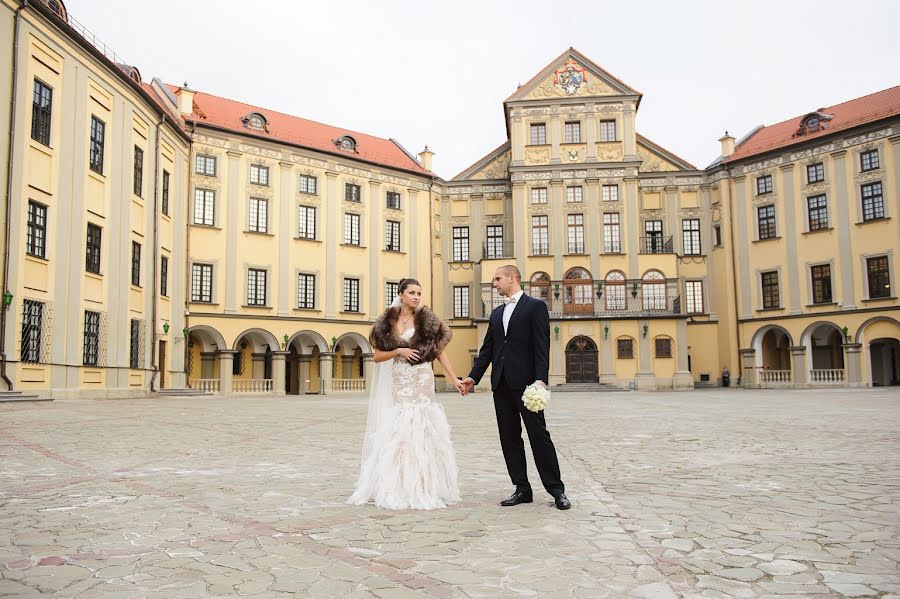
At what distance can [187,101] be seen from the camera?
38062 millimetres

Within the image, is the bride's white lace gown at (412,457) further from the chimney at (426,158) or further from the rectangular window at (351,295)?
the chimney at (426,158)

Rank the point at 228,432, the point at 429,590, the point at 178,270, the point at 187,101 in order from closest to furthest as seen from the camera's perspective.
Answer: the point at 429,590 → the point at 228,432 → the point at 178,270 → the point at 187,101

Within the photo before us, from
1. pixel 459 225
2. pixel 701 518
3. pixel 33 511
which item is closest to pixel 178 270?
pixel 459 225

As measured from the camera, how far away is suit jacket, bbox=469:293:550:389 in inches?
248

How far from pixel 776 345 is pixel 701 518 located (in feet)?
143

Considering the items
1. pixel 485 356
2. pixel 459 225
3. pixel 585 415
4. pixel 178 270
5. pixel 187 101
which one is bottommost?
pixel 585 415

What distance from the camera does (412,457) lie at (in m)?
6.42

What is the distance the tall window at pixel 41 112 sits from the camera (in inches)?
923

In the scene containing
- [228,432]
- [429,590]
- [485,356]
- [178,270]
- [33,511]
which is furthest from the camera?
[178,270]

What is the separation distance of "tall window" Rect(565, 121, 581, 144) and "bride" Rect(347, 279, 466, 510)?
3939 cm

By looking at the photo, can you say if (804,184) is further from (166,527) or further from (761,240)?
(166,527)

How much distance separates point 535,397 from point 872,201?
129 ft

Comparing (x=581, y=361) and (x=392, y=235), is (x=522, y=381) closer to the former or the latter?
(x=581, y=361)

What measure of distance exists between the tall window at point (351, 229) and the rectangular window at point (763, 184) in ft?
78.4
